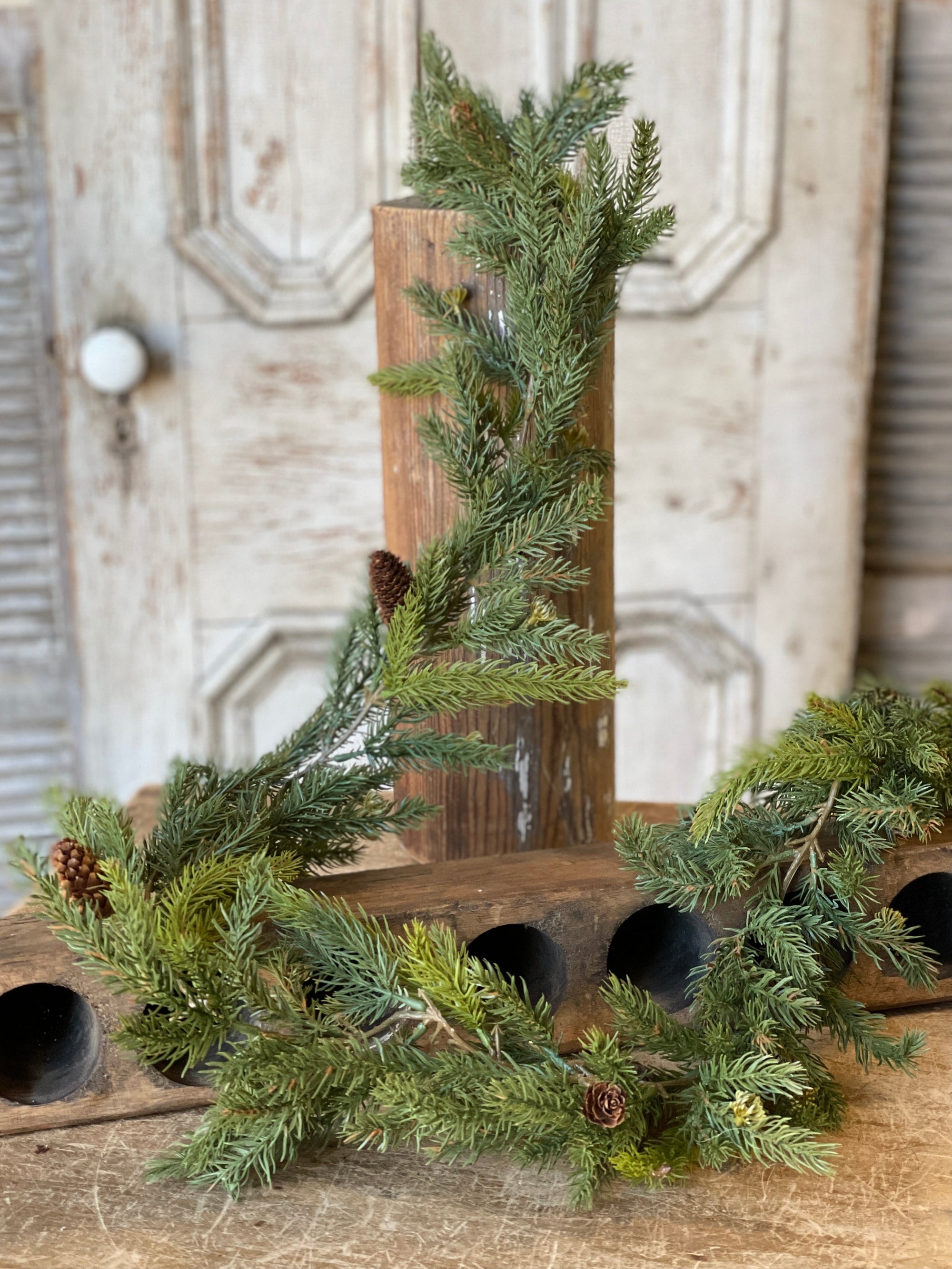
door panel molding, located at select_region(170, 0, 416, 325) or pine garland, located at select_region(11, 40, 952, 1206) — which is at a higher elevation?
door panel molding, located at select_region(170, 0, 416, 325)

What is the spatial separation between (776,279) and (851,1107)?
94 centimetres

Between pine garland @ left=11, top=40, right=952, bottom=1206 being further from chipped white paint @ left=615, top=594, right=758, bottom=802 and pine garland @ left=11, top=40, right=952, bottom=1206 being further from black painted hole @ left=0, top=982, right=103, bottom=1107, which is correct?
chipped white paint @ left=615, top=594, right=758, bottom=802

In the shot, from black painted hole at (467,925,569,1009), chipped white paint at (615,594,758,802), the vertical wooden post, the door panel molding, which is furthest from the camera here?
chipped white paint at (615,594,758,802)

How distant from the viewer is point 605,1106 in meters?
0.46

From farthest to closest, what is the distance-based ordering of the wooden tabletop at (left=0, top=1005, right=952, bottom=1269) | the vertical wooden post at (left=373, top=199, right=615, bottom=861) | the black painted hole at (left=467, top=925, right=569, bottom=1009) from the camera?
the vertical wooden post at (left=373, top=199, right=615, bottom=861)
the black painted hole at (left=467, top=925, right=569, bottom=1009)
the wooden tabletop at (left=0, top=1005, right=952, bottom=1269)

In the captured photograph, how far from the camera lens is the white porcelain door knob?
121cm

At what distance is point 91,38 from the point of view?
1.18 metres

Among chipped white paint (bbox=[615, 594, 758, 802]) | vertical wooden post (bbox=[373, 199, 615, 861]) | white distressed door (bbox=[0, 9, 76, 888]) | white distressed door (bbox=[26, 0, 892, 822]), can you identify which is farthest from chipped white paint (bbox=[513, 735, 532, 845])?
white distressed door (bbox=[0, 9, 76, 888])

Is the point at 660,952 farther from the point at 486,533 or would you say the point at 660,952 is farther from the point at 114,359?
the point at 114,359

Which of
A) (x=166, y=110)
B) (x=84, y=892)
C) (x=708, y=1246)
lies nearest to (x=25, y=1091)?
(x=84, y=892)

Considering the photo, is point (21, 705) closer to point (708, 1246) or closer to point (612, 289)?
point (612, 289)

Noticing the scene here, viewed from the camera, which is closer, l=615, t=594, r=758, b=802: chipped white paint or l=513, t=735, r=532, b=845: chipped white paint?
l=513, t=735, r=532, b=845: chipped white paint

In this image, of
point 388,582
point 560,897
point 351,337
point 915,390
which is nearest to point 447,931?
point 560,897

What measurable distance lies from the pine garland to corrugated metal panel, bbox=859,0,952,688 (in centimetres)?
76
